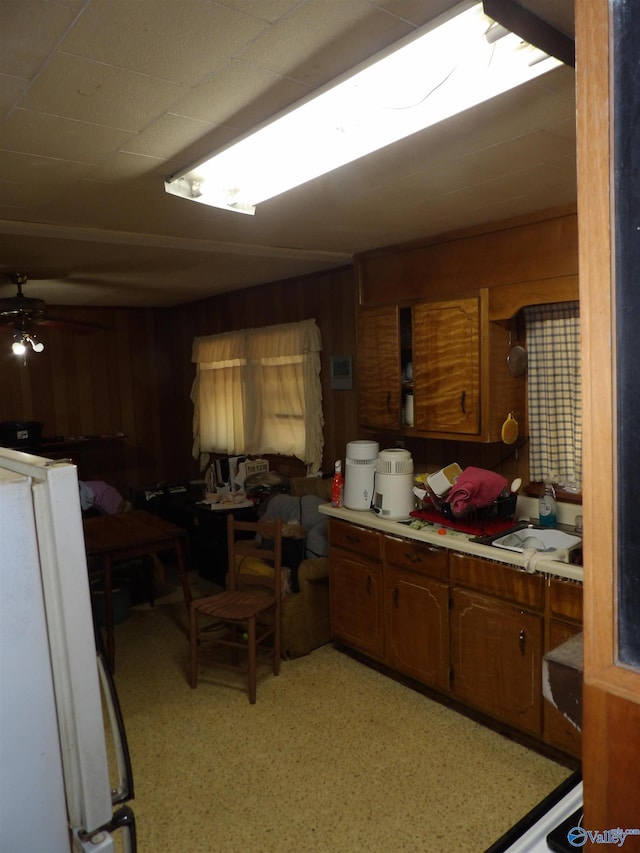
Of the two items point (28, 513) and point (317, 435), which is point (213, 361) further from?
point (28, 513)

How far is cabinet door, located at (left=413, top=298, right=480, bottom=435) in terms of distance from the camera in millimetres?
2980

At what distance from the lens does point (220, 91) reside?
56.6 inches

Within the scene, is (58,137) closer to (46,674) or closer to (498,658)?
(46,674)

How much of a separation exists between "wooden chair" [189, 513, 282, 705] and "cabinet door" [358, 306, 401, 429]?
33.8 inches

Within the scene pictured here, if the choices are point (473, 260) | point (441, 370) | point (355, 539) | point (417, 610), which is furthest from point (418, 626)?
point (473, 260)

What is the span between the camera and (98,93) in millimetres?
1424

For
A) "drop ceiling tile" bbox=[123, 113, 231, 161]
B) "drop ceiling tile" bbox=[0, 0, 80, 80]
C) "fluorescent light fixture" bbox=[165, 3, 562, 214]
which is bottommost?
"fluorescent light fixture" bbox=[165, 3, 562, 214]

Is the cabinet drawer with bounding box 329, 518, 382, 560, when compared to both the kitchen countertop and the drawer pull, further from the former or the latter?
the drawer pull

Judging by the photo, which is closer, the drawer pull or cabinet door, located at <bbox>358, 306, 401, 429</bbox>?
the drawer pull

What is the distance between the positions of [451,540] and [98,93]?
225 centimetres

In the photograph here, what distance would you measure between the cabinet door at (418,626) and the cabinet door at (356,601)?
8cm

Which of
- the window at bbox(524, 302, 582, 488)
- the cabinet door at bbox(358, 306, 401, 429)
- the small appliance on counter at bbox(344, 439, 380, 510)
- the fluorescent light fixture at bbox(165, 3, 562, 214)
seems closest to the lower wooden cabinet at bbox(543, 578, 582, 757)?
the window at bbox(524, 302, 582, 488)

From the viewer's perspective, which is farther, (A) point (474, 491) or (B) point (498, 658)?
(A) point (474, 491)

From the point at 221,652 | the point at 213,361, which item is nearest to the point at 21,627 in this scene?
the point at 221,652
